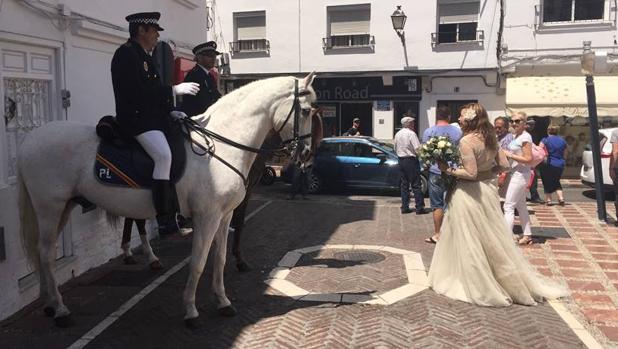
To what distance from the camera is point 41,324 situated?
523 cm

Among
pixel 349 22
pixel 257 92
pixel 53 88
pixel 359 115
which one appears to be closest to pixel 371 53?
pixel 349 22

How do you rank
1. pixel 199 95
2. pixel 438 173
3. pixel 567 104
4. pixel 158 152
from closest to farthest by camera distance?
pixel 158 152 → pixel 199 95 → pixel 438 173 → pixel 567 104

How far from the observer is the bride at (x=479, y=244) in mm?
5754

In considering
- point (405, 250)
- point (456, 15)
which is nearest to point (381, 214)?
point (405, 250)

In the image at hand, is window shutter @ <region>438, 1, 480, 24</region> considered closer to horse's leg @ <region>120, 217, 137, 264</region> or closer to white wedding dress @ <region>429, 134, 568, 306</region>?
white wedding dress @ <region>429, 134, 568, 306</region>

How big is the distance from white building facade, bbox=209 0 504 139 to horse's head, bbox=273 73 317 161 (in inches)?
599

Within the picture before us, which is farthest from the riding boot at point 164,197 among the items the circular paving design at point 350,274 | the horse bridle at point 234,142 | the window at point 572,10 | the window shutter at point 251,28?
the window shutter at point 251,28

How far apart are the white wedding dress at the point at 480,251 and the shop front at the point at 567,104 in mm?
12836

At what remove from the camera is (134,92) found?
4855 mm

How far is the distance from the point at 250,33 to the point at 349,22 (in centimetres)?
403

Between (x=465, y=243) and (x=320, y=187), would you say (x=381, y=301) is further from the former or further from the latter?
(x=320, y=187)

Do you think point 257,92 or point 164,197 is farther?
point 257,92

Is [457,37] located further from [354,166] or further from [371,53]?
[354,166]

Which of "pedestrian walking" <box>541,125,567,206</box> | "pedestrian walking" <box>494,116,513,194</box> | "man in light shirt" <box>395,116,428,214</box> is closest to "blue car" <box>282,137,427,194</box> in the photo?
"man in light shirt" <box>395,116,428,214</box>
